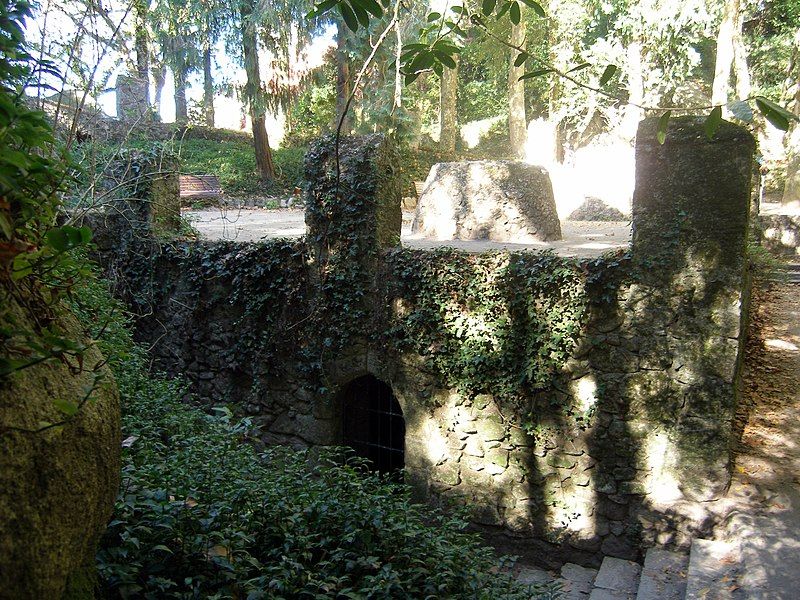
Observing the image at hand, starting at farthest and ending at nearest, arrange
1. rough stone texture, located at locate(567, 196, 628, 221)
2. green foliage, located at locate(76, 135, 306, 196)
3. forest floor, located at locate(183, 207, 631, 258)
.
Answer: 1. green foliage, located at locate(76, 135, 306, 196)
2. rough stone texture, located at locate(567, 196, 628, 221)
3. forest floor, located at locate(183, 207, 631, 258)

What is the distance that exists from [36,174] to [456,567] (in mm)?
3467

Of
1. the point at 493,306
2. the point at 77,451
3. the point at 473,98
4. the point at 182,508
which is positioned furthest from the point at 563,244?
the point at 473,98

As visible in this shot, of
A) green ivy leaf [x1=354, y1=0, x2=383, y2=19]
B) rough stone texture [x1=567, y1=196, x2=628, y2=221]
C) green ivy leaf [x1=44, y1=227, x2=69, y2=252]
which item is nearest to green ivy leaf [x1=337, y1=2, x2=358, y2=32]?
green ivy leaf [x1=354, y1=0, x2=383, y2=19]

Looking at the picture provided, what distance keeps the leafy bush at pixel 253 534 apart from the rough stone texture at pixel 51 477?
1.10ft

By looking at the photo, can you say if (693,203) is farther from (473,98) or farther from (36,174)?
(473,98)

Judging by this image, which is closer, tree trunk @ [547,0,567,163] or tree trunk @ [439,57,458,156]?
tree trunk @ [439,57,458,156]

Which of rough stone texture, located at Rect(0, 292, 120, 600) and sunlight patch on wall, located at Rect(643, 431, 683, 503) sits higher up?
rough stone texture, located at Rect(0, 292, 120, 600)

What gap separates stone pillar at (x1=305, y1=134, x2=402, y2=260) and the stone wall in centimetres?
3

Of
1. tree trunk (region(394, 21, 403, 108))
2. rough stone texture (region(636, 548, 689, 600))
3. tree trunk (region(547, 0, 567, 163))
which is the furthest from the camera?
tree trunk (region(547, 0, 567, 163))

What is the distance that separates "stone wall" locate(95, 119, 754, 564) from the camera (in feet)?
19.7

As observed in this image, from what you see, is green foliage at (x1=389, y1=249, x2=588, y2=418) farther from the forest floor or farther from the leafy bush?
the leafy bush

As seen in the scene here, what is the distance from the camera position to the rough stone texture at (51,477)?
148 cm

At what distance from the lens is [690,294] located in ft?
19.8

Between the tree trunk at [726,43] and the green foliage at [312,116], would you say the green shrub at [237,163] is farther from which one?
the tree trunk at [726,43]
